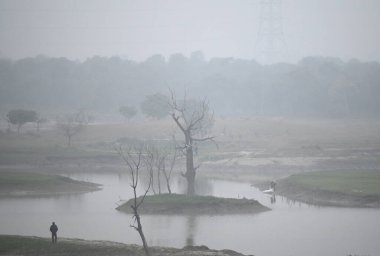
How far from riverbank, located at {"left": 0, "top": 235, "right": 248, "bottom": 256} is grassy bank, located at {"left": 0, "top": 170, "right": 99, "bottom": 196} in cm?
2627

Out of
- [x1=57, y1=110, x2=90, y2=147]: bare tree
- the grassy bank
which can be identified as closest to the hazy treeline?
[x1=57, y1=110, x2=90, y2=147]: bare tree

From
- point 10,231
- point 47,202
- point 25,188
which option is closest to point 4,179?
point 25,188

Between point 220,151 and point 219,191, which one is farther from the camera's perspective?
point 220,151

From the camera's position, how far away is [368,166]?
85.0 meters

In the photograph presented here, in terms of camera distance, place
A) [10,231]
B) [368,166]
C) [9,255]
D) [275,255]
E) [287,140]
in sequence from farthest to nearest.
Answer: [287,140], [368,166], [10,231], [275,255], [9,255]

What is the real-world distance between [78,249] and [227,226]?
43.8ft

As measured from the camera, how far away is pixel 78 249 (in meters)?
35.8

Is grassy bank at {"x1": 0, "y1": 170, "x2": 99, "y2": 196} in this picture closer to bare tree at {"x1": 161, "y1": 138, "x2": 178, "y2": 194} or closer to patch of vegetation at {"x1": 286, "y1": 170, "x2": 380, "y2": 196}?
bare tree at {"x1": 161, "y1": 138, "x2": 178, "y2": 194}

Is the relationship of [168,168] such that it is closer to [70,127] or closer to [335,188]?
[70,127]

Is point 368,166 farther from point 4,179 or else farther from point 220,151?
point 4,179

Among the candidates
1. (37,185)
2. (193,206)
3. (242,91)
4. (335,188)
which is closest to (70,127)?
(37,185)

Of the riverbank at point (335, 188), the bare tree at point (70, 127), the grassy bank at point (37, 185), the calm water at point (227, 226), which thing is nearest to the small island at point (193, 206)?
the calm water at point (227, 226)

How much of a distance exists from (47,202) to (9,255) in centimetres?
2351

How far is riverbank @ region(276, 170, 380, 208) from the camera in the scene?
2190 inches
